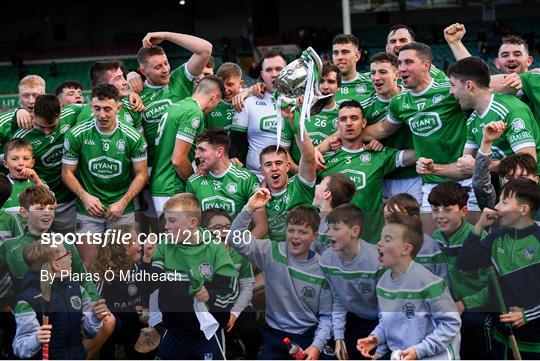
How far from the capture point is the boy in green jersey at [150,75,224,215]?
252 inches

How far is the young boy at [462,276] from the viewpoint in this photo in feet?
16.7

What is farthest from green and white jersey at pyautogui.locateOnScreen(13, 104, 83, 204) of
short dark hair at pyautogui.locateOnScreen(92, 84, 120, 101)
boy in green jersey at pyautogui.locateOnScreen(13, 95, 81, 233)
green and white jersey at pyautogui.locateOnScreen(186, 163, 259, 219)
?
green and white jersey at pyautogui.locateOnScreen(186, 163, 259, 219)

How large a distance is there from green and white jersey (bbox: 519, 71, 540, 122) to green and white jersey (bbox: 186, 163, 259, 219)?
1.88 meters

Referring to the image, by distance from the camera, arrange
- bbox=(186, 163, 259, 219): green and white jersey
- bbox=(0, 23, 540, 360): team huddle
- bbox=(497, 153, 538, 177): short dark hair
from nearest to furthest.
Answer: bbox=(0, 23, 540, 360): team huddle → bbox=(497, 153, 538, 177): short dark hair → bbox=(186, 163, 259, 219): green and white jersey

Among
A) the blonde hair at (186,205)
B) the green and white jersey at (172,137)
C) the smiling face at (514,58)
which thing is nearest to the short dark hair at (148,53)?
the green and white jersey at (172,137)

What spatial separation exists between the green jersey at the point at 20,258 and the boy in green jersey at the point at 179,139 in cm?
104

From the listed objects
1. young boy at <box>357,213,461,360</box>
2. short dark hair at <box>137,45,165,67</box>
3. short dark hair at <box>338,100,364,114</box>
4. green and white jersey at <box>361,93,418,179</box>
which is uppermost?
short dark hair at <box>137,45,165,67</box>

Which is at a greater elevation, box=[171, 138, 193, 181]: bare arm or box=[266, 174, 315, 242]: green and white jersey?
box=[171, 138, 193, 181]: bare arm

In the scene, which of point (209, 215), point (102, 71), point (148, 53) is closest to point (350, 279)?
point (209, 215)

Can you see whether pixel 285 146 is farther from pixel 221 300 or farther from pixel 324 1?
pixel 324 1

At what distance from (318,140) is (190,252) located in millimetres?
1638

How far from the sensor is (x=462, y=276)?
16.8 ft

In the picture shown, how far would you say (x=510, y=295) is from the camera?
5.02 metres

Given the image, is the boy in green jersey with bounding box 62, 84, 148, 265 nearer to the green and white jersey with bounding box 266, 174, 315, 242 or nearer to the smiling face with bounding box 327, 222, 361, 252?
the green and white jersey with bounding box 266, 174, 315, 242
